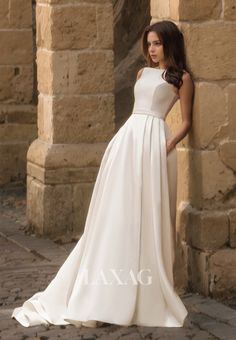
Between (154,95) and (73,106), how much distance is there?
3.04 meters

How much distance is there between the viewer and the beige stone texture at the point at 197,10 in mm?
7605

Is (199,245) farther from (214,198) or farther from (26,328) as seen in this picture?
(26,328)

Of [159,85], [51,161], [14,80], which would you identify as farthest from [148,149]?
[14,80]

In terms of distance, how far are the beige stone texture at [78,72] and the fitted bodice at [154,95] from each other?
288 centimetres

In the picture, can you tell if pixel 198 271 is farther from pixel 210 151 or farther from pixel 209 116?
pixel 209 116

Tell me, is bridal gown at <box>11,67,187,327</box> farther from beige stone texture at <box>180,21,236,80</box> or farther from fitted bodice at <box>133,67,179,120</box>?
beige stone texture at <box>180,21,236,80</box>

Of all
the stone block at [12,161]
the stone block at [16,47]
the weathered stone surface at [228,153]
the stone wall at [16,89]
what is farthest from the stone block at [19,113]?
the weathered stone surface at [228,153]

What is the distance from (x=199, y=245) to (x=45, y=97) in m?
3.17

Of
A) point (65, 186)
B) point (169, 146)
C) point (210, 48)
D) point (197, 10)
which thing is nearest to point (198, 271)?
point (169, 146)

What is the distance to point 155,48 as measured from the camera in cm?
743

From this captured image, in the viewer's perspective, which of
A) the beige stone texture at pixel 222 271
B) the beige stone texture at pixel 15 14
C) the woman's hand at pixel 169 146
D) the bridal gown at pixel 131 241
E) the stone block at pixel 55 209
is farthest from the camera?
the beige stone texture at pixel 15 14

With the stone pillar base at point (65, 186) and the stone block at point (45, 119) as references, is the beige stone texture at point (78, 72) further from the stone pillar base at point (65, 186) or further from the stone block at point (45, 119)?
the stone pillar base at point (65, 186)

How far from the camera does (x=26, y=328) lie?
7234mm

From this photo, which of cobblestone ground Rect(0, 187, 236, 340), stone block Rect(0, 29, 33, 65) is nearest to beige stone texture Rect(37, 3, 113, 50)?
cobblestone ground Rect(0, 187, 236, 340)
